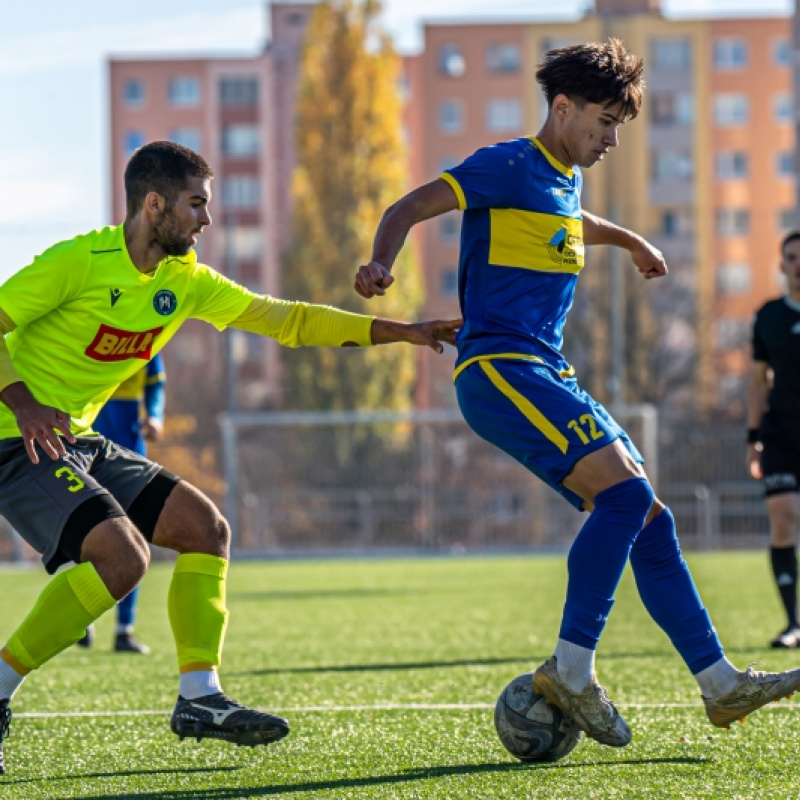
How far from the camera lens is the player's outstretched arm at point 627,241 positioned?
5.36m

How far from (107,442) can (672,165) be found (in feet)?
211

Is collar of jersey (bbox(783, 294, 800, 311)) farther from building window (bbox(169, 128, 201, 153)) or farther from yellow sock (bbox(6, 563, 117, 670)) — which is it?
building window (bbox(169, 128, 201, 153))

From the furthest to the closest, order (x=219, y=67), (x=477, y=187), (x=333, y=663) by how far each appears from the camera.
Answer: (x=219, y=67) → (x=333, y=663) → (x=477, y=187)

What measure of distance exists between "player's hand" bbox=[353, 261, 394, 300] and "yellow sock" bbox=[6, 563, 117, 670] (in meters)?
1.15

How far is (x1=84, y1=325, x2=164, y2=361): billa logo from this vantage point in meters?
4.84

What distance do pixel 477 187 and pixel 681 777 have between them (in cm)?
179

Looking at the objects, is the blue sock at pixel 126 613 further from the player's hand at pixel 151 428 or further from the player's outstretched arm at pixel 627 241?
the player's outstretched arm at pixel 627 241

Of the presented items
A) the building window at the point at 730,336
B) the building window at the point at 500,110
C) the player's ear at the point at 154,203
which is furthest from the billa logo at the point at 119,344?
the building window at the point at 500,110

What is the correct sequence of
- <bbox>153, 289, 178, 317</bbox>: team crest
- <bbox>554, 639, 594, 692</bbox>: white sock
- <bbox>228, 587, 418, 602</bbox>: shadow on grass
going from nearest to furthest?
<bbox>554, 639, 594, 692</bbox>: white sock < <bbox>153, 289, 178, 317</bbox>: team crest < <bbox>228, 587, 418, 602</bbox>: shadow on grass

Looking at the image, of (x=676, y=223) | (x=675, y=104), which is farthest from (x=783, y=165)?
(x=676, y=223)

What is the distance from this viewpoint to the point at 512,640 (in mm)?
9023

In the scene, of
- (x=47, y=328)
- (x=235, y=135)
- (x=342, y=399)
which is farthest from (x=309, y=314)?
(x=235, y=135)

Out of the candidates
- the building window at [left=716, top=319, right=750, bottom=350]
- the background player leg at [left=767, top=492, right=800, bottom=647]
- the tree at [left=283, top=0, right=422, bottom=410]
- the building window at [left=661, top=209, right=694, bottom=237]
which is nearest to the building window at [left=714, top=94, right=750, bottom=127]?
the building window at [left=661, top=209, right=694, bottom=237]

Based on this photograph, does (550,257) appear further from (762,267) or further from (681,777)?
(762,267)
